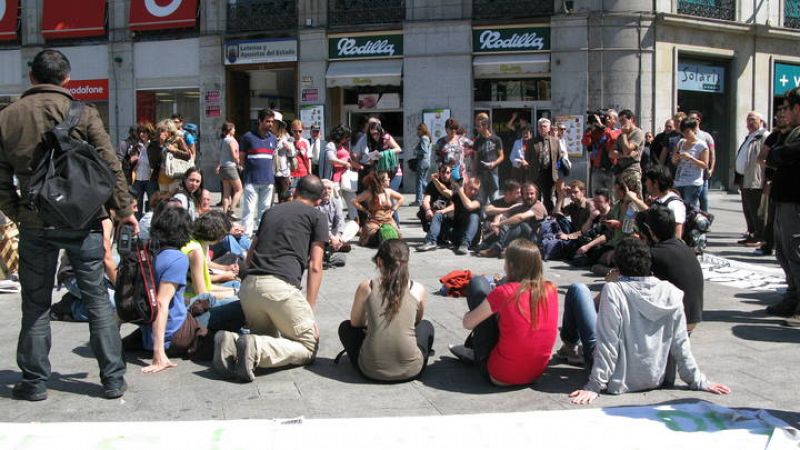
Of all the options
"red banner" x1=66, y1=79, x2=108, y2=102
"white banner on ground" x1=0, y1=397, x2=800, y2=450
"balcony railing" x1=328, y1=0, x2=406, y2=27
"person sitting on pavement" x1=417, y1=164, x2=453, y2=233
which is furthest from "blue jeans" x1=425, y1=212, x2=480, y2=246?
"red banner" x1=66, y1=79, x2=108, y2=102

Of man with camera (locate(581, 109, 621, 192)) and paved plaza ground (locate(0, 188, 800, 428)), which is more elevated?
man with camera (locate(581, 109, 621, 192))

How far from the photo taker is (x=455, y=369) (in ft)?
19.8

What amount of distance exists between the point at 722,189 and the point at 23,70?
1960cm

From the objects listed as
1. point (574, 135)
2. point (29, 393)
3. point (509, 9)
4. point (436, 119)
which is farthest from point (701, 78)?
point (29, 393)

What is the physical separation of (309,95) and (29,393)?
56.0 feet

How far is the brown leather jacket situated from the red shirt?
2.42m

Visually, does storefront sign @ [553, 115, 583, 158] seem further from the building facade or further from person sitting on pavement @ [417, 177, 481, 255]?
person sitting on pavement @ [417, 177, 481, 255]

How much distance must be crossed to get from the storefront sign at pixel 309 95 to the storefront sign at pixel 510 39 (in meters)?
4.07

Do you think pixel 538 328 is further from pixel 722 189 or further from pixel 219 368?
pixel 722 189

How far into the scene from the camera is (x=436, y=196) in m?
12.3

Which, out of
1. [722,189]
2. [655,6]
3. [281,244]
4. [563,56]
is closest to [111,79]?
[563,56]

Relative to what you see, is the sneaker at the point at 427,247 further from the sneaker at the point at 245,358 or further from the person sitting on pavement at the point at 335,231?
the sneaker at the point at 245,358

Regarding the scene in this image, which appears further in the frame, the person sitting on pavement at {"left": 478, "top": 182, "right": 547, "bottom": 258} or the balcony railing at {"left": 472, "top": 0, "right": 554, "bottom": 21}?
the balcony railing at {"left": 472, "top": 0, "right": 554, "bottom": 21}

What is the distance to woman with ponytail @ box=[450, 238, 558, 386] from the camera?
17.6ft
